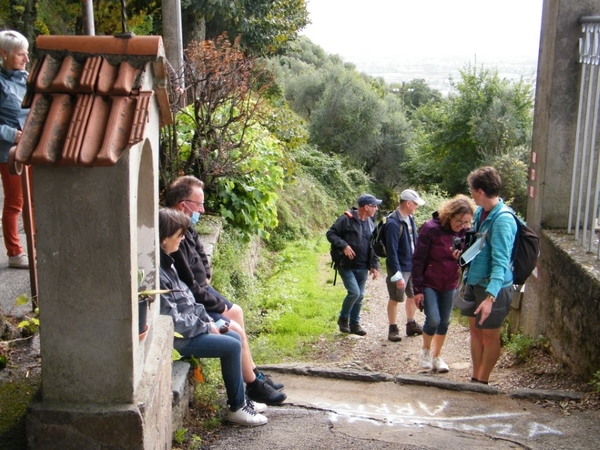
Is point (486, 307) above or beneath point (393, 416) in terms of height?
above

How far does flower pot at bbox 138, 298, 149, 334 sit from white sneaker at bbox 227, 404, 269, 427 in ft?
4.50

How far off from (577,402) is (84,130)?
162 inches

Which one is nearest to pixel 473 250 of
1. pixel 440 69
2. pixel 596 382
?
pixel 596 382

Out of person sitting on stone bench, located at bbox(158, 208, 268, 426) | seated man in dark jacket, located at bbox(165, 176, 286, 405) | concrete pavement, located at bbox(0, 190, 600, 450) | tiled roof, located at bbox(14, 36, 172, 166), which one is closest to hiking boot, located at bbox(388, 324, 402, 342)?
concrete pavement, located at bbox(0, 190, 600, 450)

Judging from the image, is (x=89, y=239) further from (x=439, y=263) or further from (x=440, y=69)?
(x=440, y=69)

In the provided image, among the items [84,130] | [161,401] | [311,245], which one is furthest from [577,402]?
[311,245]

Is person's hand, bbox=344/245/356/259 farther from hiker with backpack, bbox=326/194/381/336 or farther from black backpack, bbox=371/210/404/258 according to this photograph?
black backpack, bbox=371/210/404/258

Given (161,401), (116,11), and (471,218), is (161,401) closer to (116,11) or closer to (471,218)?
(471,218)

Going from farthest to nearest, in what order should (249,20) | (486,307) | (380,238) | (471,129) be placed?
(471,129)
(249,20)
(380,238)
(486,307)

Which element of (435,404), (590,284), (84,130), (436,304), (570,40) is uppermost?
(570,40)

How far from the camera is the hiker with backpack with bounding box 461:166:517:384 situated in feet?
17.2

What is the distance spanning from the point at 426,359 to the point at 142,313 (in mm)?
4134

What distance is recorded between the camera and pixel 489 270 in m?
5.46

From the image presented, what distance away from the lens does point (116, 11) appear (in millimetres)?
19234
